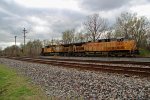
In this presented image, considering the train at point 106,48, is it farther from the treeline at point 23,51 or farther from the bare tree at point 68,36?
the bare tree at point 68,36

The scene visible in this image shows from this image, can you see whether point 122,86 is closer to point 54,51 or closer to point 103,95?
point 103,95

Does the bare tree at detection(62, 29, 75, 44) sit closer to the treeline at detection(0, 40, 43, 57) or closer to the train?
the treeline at detection(0, 40, 43, 57)

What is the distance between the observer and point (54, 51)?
181 feet

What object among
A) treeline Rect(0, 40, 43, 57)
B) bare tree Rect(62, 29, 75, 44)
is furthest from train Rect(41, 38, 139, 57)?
bare tree Rect(62, 29, 75, 44)

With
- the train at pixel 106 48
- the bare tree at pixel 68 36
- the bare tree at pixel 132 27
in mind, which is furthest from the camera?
the bare tree at pixel 68 36

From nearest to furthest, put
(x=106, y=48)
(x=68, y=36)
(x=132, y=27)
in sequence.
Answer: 1. (x=106, y=48)
2. (x=132, y=27)
3. (x=68, y=36)

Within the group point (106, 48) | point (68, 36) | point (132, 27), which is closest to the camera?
point (106, 48)

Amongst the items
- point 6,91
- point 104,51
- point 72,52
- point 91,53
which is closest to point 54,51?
point 72,52

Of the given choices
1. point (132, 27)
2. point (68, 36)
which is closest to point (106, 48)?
point (132, 27)

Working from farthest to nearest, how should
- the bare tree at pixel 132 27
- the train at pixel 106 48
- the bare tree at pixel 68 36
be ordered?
the bare tree at pixel 68 36, the bare tree at pixel 132 27, the train at pixel 106 48

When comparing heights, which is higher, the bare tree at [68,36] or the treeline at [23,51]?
the bare tree at [68,36]

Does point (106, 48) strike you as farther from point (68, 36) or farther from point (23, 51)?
point (68, 36)

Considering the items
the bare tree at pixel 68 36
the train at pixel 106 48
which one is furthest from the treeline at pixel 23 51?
the train at pixel 106 48

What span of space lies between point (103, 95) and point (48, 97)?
212 centimetres
